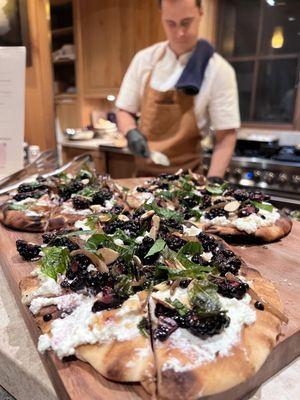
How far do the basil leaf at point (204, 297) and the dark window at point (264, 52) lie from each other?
2.66m

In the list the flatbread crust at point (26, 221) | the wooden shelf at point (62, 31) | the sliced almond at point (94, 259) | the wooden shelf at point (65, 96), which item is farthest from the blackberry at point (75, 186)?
the wooden shelf at point (62, 31)

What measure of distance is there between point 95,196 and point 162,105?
3.01 feet

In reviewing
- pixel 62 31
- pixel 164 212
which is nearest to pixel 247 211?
pixel 164 212

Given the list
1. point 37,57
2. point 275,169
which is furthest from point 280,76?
point 37,57

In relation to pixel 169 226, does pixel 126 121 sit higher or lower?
higher

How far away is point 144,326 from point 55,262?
0.30m

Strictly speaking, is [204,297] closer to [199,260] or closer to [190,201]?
[199,260]

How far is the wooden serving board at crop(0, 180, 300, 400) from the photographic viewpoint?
588 mm

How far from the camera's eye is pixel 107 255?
0.85 m

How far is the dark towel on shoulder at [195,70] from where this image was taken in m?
1.91

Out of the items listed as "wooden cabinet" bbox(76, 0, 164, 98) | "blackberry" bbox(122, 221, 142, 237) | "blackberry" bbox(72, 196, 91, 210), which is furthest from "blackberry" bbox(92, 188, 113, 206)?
"wooden cabinet" bbox(76, 0, 164, 98)

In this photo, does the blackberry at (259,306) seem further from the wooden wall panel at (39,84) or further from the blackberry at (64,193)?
the wooden wall panel at (39,84)

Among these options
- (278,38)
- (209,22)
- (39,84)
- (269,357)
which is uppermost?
(209,22)

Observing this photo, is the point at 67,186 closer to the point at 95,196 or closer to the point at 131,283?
the point at 95,196
